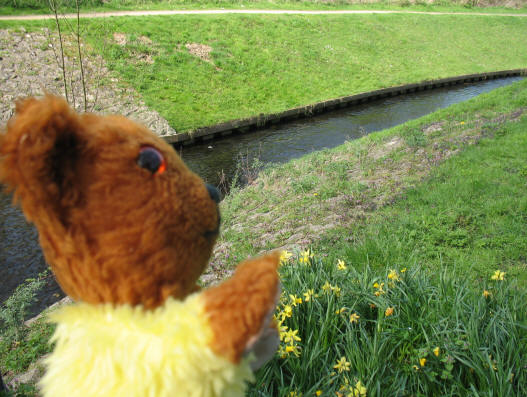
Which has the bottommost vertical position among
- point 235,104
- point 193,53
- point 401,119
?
point 401,119

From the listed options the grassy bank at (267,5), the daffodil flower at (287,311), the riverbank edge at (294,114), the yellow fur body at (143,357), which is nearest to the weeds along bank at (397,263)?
the daffodil flower at (287,311)

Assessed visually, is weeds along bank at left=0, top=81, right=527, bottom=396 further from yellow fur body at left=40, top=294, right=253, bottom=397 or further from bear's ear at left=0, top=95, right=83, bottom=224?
bear's ear at left=0, top=95, right=83, bottom=224

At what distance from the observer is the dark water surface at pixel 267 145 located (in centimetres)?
554

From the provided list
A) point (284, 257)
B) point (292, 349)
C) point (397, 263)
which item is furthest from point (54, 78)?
point (292, 349)

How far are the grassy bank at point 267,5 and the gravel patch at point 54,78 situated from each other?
4.70ft

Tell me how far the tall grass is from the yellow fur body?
127 cm

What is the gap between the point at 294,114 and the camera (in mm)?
13031

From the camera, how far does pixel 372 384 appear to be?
7.32ft

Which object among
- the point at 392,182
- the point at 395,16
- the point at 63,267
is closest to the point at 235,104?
the point at 392,182

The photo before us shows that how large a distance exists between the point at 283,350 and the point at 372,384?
0.55m

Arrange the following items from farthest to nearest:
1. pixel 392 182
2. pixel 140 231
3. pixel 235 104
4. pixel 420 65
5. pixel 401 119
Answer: pixel 420 65
pixel 401 119
pixel 235 104
pixel 392 182
pixel 140 231

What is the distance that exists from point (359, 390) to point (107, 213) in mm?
1700

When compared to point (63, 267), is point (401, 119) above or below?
below

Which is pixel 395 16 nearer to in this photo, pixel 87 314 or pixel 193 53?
pixel 193 53
